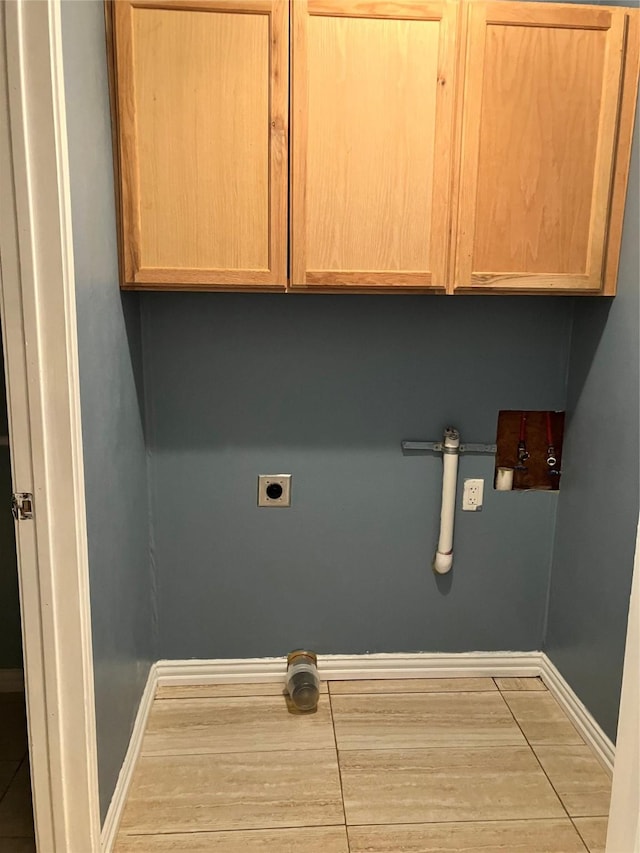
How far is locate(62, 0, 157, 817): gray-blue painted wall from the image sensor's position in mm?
1373

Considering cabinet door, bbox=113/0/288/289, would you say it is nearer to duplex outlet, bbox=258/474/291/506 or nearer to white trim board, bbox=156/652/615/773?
duplex outlet, bbox=258/474/291/506

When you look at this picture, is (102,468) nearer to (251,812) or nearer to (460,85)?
(251,812)

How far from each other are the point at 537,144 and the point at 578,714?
66.3 inches

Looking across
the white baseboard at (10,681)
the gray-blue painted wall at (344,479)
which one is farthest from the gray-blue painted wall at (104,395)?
Result: the white baseboard at (10,681)

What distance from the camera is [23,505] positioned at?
50.6 inches

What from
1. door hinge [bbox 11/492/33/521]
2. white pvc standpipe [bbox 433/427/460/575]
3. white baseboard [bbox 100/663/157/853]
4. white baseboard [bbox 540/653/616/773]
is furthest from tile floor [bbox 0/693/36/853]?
white baseboard [bbox 540/653/616/773]

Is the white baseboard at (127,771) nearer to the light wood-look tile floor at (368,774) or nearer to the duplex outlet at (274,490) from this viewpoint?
the light wood-look tile floor at (368,774)


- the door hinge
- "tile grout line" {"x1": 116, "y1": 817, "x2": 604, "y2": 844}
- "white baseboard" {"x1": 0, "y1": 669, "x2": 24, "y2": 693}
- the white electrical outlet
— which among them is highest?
the door hinge

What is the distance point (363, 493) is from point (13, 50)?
1537 mm

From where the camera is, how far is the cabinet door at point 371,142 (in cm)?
164

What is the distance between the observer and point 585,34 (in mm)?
1687

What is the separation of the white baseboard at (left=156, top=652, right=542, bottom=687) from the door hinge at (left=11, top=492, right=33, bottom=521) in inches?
45.2

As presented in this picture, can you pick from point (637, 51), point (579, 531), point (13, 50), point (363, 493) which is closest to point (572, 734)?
point (579, 531)

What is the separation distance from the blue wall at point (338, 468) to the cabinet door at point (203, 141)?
310 millimetres
